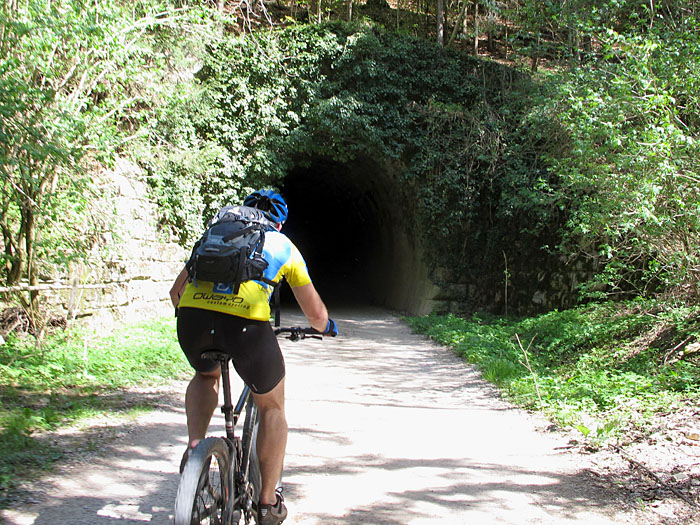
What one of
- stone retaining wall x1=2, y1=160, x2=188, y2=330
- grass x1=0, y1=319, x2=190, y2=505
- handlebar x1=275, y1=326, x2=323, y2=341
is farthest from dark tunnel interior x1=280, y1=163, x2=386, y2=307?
handlebar x1=275, y1=326, x2=323, y2=341

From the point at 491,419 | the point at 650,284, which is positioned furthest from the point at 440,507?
the point at 650,284

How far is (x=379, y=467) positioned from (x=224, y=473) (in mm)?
1881

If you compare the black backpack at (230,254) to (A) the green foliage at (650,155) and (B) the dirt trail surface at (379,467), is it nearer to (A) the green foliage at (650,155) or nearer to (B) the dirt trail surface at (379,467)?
(B) the dirt trail surface at (379,467)

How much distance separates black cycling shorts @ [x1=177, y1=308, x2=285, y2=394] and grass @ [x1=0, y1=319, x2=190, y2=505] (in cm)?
170

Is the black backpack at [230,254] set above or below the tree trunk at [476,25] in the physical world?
below

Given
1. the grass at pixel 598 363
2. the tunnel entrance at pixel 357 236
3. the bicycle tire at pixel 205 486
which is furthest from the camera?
the tunnel entrance at pixel 357 236

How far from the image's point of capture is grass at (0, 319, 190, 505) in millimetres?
4000

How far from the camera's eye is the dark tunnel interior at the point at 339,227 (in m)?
20.0

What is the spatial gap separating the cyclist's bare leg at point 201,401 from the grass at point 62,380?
1.40 metres

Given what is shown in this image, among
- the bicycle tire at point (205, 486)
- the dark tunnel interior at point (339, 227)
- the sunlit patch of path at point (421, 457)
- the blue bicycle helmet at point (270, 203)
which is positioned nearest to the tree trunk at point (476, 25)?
the dark tunnel interior at point (339, 227)

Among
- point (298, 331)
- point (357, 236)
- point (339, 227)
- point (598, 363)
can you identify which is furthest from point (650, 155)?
point (339, 227)

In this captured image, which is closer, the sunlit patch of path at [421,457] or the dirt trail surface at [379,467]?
the dirt trail surface at [379,467]

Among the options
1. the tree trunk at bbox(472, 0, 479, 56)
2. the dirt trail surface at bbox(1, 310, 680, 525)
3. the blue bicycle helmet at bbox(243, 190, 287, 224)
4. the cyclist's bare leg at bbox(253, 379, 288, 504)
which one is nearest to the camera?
the cyclist's bare leg at bbox(253, 379, 288, 504)

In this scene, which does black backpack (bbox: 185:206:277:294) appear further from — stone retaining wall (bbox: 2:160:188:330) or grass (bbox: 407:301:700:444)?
stone retaining wall (bbox: 2:160:188:330)
